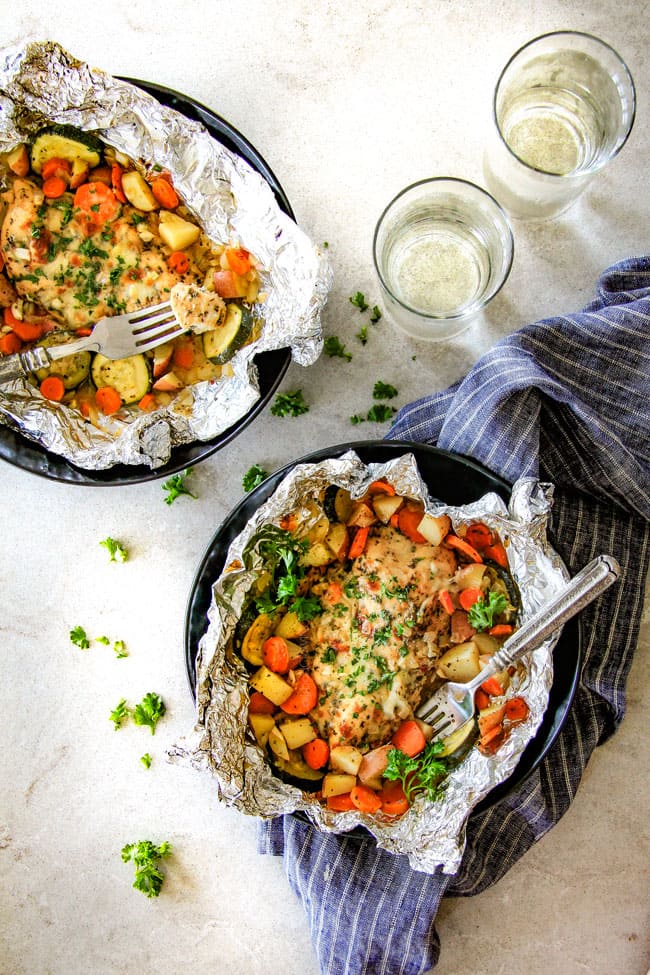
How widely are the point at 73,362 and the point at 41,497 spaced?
623 millimetres

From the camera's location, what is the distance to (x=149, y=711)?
3365mm

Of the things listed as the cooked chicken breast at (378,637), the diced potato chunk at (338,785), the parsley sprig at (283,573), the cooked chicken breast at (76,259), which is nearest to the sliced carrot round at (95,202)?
the cooked chicken breast at (76,259)

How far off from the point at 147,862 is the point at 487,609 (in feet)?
5.68

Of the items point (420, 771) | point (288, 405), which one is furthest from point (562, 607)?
point (288, 405)

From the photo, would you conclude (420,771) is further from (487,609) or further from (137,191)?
(137,191)

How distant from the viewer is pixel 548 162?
3.27m

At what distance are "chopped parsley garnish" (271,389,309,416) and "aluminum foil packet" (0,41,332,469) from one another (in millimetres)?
264

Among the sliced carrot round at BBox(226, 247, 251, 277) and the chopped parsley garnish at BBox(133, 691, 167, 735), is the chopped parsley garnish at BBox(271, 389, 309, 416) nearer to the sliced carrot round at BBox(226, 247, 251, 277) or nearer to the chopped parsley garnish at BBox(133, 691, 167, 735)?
the sliced carrot round at BBox(226, 247, 251, 277)

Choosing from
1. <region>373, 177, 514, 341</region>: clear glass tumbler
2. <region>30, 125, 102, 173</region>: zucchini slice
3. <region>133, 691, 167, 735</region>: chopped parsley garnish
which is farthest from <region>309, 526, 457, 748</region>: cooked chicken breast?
<region>30, 125, 102, 173</region>: zucchini slice

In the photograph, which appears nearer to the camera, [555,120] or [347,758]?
[347,758]

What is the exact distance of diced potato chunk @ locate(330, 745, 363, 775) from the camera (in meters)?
2.87

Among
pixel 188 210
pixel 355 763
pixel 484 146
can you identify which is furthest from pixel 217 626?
pixel 484 146

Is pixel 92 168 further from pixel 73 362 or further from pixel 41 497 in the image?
pixel 41 497

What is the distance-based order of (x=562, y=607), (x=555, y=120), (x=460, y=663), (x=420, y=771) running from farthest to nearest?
(x=555, y=120) → (x=460, y=663) → (x=420, y=771) → (x=562, y=607)
